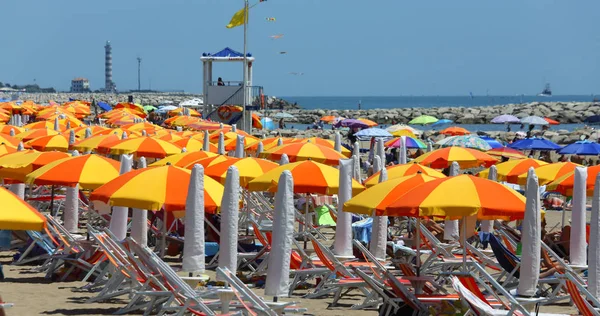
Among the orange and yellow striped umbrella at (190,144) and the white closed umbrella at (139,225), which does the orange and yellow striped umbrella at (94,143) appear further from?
the white closed umbrella at (139,225)

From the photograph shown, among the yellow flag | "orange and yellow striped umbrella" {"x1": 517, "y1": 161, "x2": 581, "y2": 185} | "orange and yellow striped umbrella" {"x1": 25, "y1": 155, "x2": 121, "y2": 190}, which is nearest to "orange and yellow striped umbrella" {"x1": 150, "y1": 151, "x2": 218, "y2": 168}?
"orange and yellow striped umbrella" {"x1": 25, "y1": 155, "x2": 121, "y2": 190}

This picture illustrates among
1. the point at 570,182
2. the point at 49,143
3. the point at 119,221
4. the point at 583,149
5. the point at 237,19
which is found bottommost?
the point at 583,149

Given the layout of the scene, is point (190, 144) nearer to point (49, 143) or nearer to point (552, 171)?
point (49, 143)

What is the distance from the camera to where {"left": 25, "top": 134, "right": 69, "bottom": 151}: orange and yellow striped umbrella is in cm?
1931

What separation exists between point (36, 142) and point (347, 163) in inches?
376

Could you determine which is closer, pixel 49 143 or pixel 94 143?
pixel 94 143

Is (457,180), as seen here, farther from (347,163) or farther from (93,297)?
(93,297)

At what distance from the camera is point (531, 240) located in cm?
901

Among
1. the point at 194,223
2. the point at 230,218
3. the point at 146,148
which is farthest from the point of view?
the point at 146,148

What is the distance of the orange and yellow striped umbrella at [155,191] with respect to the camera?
397 inches

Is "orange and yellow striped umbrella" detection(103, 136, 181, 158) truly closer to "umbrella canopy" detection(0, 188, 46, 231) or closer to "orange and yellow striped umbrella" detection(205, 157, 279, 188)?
"orange and yellow striped umbrella" detection(205, 157, 279, 188)

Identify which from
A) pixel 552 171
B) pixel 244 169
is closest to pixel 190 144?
pixel 244 169

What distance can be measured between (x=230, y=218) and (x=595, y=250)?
10.5 feet

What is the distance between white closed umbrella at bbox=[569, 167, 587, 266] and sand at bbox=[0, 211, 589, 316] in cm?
54
